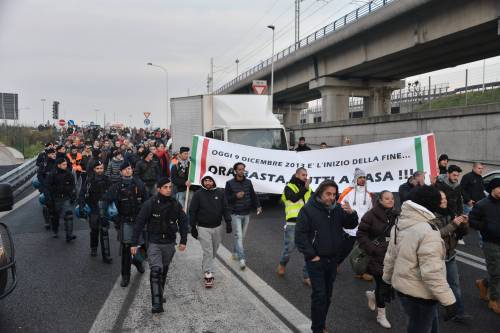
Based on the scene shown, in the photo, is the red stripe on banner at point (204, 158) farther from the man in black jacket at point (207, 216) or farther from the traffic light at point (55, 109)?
the traffic light at point (55, 109)

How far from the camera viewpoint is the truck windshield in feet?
44.6

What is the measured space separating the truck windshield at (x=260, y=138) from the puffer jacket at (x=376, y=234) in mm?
8360

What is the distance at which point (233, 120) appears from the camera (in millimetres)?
14648

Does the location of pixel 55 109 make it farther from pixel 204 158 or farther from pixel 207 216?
pixel 207 216

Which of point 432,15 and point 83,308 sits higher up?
point 432,15

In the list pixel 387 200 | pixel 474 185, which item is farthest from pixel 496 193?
pixel 474 185

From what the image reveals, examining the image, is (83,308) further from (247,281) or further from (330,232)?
(330,232)

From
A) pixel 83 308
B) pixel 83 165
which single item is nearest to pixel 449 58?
pixel 83 165

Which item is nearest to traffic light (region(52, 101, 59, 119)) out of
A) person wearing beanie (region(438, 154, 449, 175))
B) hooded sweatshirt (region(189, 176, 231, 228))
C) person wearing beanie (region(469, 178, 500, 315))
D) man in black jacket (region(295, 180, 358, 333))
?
person wearing beanie (region(438, 154, 449, 175))

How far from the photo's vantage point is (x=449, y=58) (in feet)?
93.1

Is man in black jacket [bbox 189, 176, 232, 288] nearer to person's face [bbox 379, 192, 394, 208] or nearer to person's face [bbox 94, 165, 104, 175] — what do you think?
person's face [bbox 94, 165, 104, 175]

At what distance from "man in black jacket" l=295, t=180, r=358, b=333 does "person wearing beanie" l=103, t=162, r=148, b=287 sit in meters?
2.86

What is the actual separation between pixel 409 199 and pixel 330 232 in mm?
1105

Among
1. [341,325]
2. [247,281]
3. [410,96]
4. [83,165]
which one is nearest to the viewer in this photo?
[341,325]
